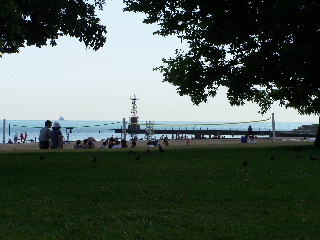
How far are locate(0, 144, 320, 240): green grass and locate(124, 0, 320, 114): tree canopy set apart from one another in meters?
7.49

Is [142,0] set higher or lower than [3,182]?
higher

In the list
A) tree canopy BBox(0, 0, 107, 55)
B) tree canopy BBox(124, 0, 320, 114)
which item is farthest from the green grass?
tree canopy BBox(0, 0, 107, 55)

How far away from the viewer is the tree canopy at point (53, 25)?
22609mm

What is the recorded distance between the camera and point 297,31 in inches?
780

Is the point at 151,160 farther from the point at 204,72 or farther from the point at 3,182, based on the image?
the point at 204,72

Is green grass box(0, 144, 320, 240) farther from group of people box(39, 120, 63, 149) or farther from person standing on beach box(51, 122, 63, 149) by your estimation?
person standing on beach box(51, 122, 63, 149)

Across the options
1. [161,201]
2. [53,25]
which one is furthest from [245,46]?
[161,201]

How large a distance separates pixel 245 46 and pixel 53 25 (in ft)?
29.2

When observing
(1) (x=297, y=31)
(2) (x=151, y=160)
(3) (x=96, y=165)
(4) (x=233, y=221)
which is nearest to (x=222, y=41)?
(1) (x=297, y=31)

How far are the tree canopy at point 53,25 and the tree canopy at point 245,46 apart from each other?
1952 millimetres

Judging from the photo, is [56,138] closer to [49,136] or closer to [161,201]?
[49,136]

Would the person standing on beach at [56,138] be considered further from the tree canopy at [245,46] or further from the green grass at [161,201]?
the green grass at [161,201]

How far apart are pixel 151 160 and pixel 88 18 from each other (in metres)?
11.7

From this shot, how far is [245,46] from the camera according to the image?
2227cm
